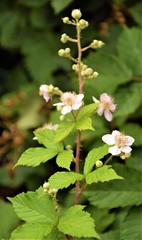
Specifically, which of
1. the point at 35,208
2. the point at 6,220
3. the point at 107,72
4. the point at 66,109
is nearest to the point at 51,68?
the point at 107,72

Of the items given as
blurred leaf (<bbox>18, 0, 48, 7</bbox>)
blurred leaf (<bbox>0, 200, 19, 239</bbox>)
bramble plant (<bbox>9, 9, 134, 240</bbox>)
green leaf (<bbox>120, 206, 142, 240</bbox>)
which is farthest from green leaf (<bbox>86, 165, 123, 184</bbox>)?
blurred leaf (<bbox>18, 0, 48, 7</bbox>)

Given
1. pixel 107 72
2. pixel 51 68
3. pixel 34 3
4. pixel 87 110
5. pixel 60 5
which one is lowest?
pixel 87 110

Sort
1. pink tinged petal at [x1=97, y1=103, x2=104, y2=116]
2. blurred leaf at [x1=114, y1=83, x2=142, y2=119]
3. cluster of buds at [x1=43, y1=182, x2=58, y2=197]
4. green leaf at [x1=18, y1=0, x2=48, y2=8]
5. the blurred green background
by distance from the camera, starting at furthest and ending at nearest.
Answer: green leaf at [x1=18, y1=0, x2=48, y2=8] < the blurred green background < blurred leaf at [x1=114, y1=83, x2=142, y2=119] < pink tinged petal at [x1=97, y1=103, x2=104, y2=116] < cluster of buds at [x1=43, y1=182, x2=58, y2=197]

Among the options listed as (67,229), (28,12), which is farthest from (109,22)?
(67,229)

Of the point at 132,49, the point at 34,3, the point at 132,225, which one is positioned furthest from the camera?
the point at 34,3

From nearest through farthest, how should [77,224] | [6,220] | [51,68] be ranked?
[77,224]
[6,220]
[51,68]

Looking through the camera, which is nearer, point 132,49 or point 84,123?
point 84,123

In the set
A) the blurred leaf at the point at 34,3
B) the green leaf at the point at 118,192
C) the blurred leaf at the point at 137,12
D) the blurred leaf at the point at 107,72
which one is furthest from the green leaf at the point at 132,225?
the blurred leaf at the point at 34,3

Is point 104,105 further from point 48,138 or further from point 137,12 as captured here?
point 137,12

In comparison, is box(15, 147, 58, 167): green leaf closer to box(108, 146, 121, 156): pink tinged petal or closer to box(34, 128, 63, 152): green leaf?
box(34, 128, 63, 152): green leaf
